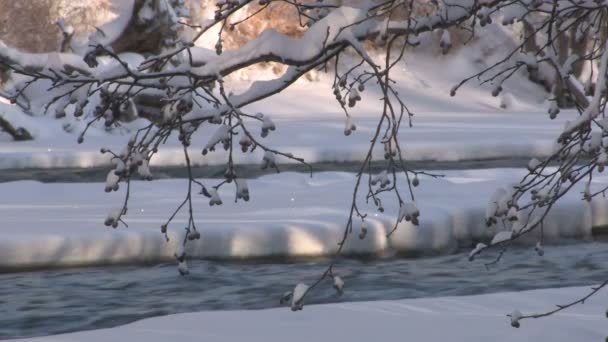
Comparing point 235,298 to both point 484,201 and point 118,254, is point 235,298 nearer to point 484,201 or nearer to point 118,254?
point 118,254

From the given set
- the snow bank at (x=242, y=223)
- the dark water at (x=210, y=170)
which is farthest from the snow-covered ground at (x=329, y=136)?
the snow bank at (x=242, y=223)

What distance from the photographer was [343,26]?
4020 millimetres

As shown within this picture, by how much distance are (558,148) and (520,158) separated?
531 inches

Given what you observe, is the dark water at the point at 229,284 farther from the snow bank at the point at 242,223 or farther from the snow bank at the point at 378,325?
the snow bank at the point at 378,325

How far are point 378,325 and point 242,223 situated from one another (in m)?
3.73

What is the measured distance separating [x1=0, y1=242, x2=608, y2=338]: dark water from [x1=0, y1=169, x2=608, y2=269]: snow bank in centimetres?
24

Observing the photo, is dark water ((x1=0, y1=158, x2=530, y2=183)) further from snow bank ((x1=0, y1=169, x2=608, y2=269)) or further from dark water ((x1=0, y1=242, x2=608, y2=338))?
dark water ((x1=0, y1=242, x2=608, y2=338))

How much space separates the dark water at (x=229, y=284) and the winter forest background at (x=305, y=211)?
24 millimetres

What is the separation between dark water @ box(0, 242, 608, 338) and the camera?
7.38m

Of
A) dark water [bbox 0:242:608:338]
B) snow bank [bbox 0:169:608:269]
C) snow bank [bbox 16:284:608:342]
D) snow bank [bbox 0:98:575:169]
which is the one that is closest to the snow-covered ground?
snow bank [bbox 0:98:575:169]

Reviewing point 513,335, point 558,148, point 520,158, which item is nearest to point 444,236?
point 513,335

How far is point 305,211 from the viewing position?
10.1 meters

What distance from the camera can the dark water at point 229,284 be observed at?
7.38 m

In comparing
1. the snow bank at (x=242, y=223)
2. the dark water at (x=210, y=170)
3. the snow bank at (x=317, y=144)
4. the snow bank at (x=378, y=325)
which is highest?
the snow bank at (x=317, y=144)
